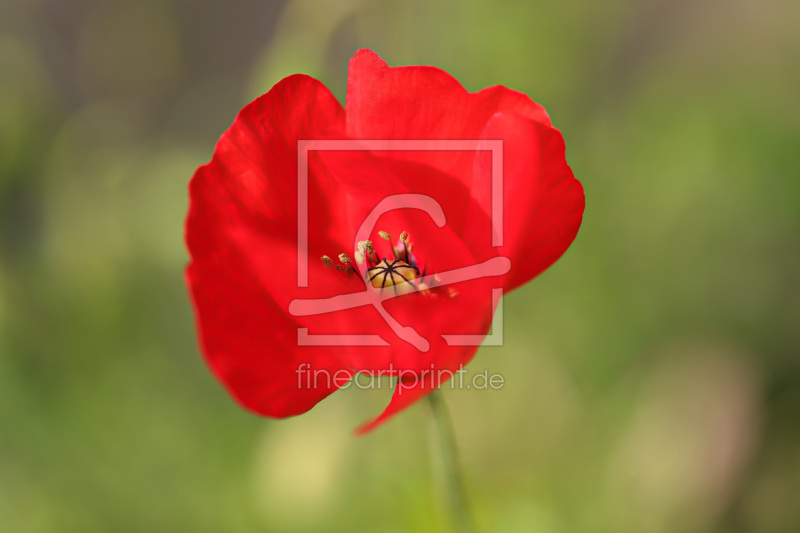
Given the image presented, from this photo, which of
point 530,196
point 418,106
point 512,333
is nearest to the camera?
point 530,196

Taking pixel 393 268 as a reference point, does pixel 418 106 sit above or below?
above

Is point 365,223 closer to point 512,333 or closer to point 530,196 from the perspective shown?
point 530,196

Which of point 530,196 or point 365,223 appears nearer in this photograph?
point 530,196

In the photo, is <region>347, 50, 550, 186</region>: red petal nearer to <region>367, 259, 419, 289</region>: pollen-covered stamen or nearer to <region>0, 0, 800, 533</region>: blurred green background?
<region>367, 259, 419, 289</region>: pollen-covered stamen

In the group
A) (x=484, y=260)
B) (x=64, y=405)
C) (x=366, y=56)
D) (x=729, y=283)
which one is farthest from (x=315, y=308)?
(x=729, y=283)

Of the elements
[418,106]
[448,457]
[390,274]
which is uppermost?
[418,106]

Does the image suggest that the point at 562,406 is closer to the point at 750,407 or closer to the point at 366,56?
the point at 750,407

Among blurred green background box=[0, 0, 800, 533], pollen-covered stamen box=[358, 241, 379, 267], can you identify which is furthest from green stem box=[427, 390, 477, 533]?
blurred green background box=[0, 0, 800, 533]

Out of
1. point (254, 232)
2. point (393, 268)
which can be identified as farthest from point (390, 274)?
point (254, 232)
